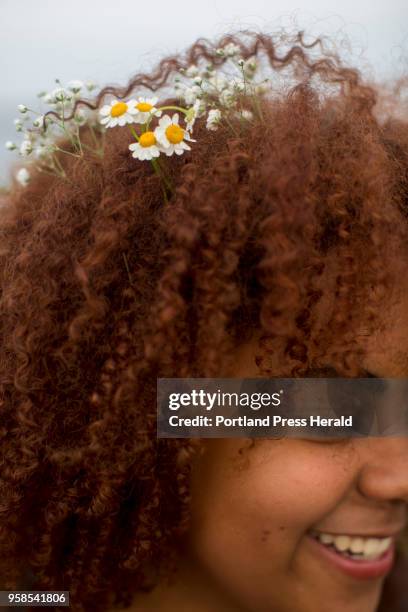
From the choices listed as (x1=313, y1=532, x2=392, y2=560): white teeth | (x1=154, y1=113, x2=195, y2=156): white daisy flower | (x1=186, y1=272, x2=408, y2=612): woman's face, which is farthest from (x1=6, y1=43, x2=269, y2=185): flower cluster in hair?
(x1=313, y1=532, x2=392, y2=560): white teeth

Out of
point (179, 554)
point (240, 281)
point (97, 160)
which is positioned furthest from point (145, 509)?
point (97, 160)

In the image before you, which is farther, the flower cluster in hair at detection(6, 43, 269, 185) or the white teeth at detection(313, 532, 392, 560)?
the white teeth at detection(313, 532, 392, 560)

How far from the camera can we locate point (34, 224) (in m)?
0.88

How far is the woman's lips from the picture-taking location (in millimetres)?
922

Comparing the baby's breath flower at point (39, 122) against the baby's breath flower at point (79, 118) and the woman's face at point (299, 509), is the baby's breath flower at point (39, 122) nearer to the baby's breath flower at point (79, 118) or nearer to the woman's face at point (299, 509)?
the baby's breath flower at point (79, 118)

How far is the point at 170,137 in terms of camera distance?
0.81 m

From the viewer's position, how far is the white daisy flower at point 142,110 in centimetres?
83

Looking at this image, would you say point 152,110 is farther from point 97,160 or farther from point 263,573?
point 263,573

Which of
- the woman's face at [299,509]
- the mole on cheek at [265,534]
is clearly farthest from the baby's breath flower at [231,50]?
the mole on cheek at [265,534]

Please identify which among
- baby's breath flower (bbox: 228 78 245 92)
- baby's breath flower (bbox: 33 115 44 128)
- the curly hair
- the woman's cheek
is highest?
baby's breath flower (bbox: 228 78 245 92)

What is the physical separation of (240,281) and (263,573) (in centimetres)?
43

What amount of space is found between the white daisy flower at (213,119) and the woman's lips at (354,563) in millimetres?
581

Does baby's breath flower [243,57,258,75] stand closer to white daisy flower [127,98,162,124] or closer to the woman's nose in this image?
white daisy flower [127,98,162,124]

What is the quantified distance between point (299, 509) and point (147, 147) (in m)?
0.51
